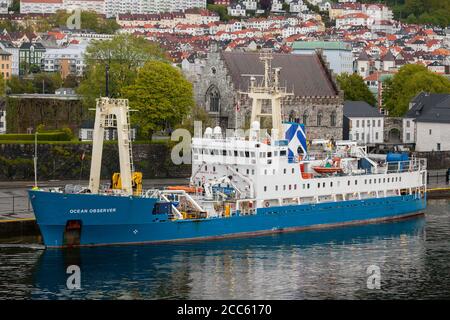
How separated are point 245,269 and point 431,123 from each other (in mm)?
43768

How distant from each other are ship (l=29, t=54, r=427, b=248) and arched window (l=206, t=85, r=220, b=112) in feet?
62.4

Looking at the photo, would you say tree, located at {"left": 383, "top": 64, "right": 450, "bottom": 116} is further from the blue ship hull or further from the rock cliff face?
the blue ship hull

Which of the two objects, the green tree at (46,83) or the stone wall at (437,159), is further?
the green tree at (46,83)

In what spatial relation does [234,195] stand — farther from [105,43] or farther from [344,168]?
[105,43]

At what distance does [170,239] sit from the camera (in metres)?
55.6

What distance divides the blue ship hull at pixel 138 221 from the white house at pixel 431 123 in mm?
29458

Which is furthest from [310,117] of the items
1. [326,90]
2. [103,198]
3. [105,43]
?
[103,198]

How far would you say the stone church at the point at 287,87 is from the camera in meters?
84.2

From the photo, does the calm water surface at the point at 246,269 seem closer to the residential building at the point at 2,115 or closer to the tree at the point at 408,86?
the residential building at the point at 2,115

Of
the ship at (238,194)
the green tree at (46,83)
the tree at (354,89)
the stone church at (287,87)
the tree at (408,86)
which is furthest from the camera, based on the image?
the green tree at (46,83)

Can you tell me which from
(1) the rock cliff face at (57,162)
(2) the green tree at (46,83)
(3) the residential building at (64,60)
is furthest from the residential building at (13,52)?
(1) the rock cliff face at (57,162)

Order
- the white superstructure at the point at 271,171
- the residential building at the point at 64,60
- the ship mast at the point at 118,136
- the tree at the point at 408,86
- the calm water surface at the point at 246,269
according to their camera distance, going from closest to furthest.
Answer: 1. the calm water surface at the point at 246,269
2. the ship mast at the point at 118,136
3. the white superstructure at the point at 271,171
4. the tree at the point at 408,86
5. the residential building at the point at 64,60

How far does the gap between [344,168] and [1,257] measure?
20.5 metres

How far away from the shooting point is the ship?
175 ft
